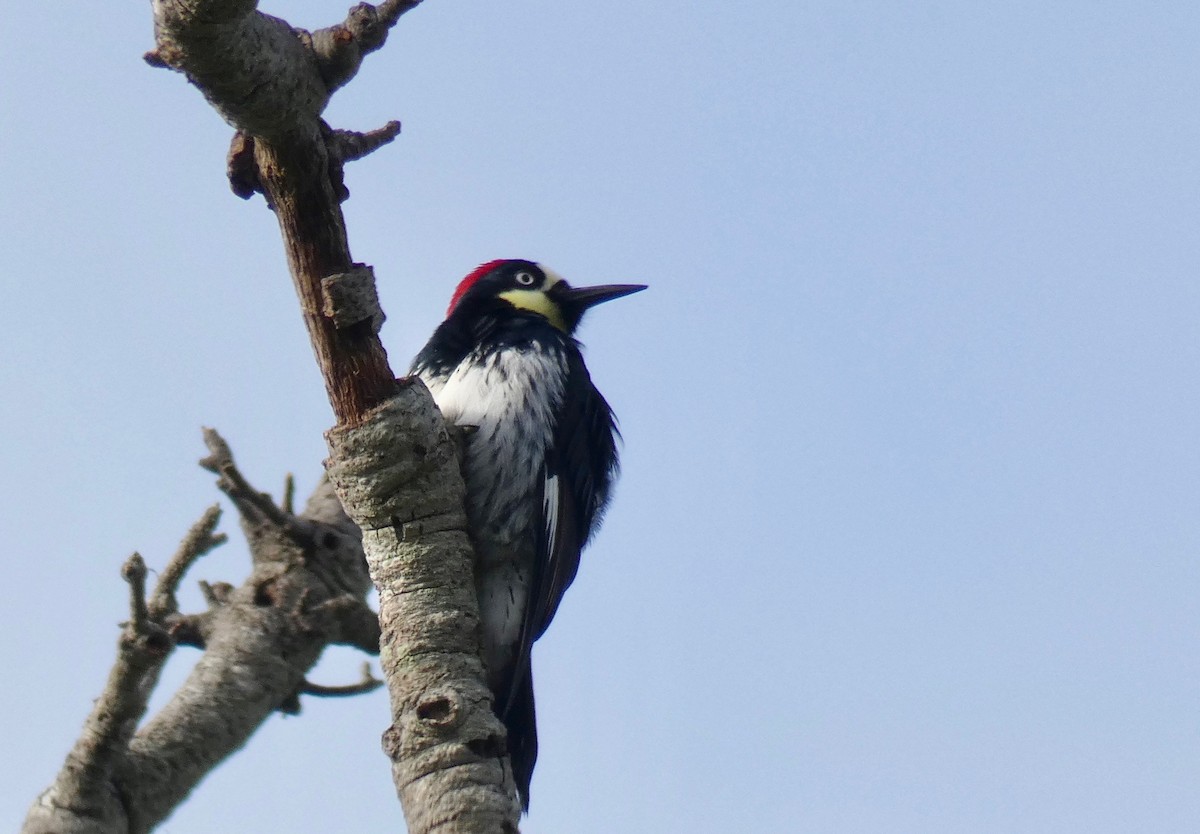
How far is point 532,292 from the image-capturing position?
20.2 feet

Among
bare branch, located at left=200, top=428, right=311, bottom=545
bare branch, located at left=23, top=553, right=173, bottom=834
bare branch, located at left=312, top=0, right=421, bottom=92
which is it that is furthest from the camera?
bare branch, located at left=200, top=428, right=311, bottom=545

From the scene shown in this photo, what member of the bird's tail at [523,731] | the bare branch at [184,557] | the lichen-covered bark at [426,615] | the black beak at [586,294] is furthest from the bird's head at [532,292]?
the lichen-covered bark at [426,615]

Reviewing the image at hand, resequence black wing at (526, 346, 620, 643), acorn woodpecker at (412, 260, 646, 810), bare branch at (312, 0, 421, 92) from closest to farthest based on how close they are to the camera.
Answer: bare branch at (312, 0, 421, 92) < acorn woodpecker at (412, 260, 646, 810) < black wing at (526, 346, 620, 643)

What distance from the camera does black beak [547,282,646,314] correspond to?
6.26m

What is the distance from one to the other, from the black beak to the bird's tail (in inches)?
84.4

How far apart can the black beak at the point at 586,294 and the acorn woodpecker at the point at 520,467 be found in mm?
698

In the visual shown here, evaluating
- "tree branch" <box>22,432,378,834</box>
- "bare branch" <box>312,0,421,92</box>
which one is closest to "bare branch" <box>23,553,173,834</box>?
"tree branch" <box>22,432,378,834</box>

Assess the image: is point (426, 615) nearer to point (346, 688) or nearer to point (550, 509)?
point (550, 509)

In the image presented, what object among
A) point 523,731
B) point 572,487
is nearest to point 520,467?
point 572,487

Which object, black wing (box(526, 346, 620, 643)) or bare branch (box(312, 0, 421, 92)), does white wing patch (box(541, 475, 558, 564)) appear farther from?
bare branch (box(312, 0, 421, 92))

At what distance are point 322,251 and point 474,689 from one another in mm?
1180

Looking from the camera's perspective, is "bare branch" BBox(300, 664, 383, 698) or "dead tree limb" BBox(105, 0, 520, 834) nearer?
"dead tree limb" BBox(105, 0, 520, 834)

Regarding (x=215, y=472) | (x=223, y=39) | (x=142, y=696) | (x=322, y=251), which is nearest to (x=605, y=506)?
(x=215, y=472)

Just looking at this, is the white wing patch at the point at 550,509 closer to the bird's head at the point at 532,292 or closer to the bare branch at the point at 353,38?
the bird's head at the point at 532,292
